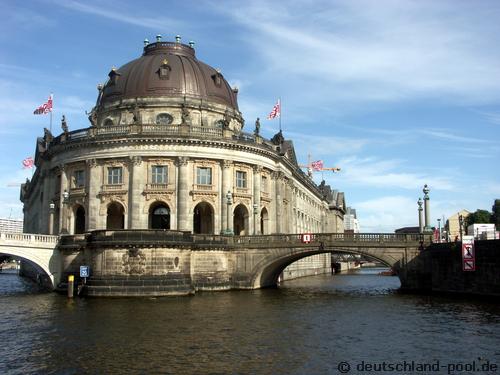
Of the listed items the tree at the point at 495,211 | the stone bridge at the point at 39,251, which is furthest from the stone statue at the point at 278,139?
the tree at the point at 495,211

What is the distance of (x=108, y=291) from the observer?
47656 millimetres

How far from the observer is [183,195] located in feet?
200

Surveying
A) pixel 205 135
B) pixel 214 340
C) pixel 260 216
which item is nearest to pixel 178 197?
pixel 205 135

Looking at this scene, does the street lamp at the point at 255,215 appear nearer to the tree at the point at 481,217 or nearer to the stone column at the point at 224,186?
the stone column at the point at 224,186

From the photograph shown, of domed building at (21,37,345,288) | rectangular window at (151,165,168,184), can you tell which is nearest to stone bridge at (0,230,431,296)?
domed building at (21,37,345,288)

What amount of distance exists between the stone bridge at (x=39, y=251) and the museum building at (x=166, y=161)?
6.40m

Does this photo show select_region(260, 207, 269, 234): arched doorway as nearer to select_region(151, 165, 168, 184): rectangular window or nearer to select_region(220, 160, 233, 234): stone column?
select_region(220, 160, 233, 234): stone column

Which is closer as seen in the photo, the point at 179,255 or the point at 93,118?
the point at 179,255

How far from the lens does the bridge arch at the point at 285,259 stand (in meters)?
52.4

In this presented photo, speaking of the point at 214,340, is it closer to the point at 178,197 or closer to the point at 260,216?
the point at 178,197

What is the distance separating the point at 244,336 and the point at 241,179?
37.7 meters

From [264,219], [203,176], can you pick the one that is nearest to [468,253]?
[264,219]

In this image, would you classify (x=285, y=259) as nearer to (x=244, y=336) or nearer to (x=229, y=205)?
(x=229, y=205)

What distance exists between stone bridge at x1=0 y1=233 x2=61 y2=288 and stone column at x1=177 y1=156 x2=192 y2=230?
12.8 m
